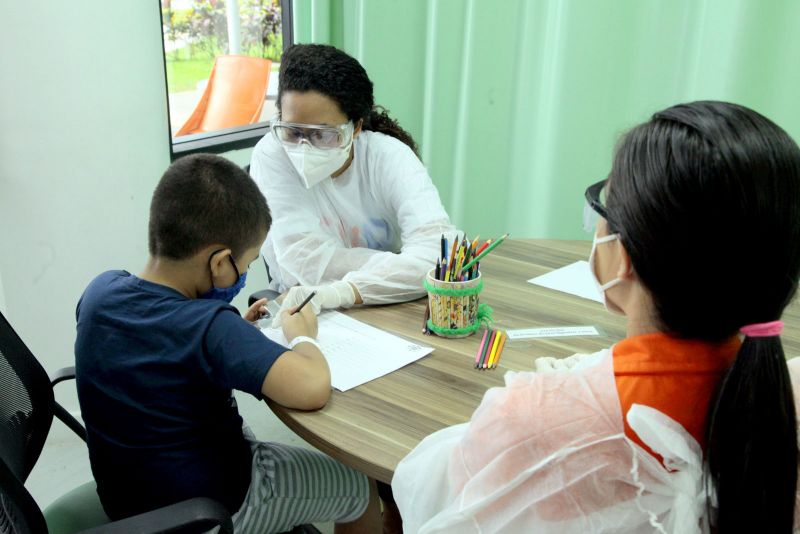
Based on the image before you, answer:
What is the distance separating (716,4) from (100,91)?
1.91 meters

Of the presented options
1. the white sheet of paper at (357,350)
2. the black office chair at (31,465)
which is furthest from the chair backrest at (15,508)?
the white sheet of paper at (357,350)

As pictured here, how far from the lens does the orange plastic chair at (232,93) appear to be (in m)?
2.84

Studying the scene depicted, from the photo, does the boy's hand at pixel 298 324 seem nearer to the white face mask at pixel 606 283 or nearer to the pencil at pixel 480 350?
the pencil at pixel 480 350

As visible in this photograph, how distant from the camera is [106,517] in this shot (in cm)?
116

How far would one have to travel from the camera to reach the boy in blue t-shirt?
1.05m

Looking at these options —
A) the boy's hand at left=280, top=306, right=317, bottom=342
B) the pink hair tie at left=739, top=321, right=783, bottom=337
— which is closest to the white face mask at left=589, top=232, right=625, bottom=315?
the pink hair tie at left=739, top=321, right=783, bottom=337

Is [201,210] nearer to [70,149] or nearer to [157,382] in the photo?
[157,382]

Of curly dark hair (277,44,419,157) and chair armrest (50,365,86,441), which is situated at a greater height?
curly dark hair (277,44,419,157)

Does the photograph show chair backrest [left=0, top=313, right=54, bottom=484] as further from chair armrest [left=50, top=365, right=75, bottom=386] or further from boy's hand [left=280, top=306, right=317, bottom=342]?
boy's hand [left=280, top=306, right=317, bottom=342]

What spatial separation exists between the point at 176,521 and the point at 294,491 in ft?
1.18

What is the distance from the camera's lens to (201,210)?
112cm

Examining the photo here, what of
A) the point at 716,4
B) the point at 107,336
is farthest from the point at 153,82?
the point at 716,4

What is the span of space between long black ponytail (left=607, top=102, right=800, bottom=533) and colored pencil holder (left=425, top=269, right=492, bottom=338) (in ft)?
1.96

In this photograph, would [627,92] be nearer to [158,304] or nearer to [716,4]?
[716,4]
